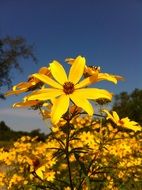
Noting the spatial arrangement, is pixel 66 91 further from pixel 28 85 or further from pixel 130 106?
pixel 130 106

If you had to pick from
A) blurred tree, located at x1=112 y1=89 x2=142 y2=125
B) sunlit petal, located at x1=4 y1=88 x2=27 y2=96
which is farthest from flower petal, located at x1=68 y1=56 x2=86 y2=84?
blurred tree, located at x1=112 y1=89 x2=142 y2=125

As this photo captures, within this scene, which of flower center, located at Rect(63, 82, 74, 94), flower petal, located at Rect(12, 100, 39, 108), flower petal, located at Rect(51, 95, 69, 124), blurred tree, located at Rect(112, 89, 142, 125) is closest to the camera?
flower petal, located at Rect(51, 95, 69, 124)

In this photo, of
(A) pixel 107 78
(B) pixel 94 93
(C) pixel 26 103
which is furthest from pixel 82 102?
(C) pixel 26 103

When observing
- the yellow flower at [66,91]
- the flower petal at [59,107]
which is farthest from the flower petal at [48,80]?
the flower petal at [59,107]

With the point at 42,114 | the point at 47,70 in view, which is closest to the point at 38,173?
the point at 42,114

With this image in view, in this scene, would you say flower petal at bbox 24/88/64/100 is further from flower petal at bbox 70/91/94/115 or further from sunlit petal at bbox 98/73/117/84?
sunlit petal at bbox 98/73/117/84

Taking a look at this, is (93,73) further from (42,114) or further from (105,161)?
(105,161)
